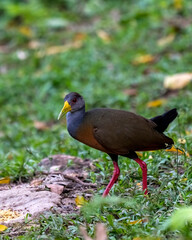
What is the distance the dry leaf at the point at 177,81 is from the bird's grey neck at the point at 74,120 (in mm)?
3595

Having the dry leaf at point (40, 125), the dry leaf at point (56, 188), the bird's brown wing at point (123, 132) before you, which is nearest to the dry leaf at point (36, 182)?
the dry leaf at point (56, 188)

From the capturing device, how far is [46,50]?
10547 millimetres

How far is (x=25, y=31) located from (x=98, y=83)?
3.15 meters

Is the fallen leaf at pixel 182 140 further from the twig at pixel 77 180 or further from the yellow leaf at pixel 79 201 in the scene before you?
the yellow leaf at pixel 79 201

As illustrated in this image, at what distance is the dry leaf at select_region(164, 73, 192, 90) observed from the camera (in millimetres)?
8203

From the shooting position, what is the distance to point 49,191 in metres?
4.92

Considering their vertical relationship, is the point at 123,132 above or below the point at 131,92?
above

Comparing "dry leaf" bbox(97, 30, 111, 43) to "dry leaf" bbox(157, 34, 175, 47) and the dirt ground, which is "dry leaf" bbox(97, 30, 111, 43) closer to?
"dry leaf" bbox(157, 34, 175, 47)

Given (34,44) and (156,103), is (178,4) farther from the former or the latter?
(156,103)

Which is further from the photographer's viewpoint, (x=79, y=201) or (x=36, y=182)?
(x=36, y=182)

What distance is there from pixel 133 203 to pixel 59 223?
593 millimetres

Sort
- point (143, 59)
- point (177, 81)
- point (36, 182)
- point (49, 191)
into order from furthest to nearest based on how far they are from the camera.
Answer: point (143, 59), point (177, 81), point (36, 182), point (49, 191)

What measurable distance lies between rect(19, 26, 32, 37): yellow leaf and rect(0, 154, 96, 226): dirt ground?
5979 mm

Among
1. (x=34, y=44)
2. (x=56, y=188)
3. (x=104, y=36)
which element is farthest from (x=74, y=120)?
(x=34, y=44)
